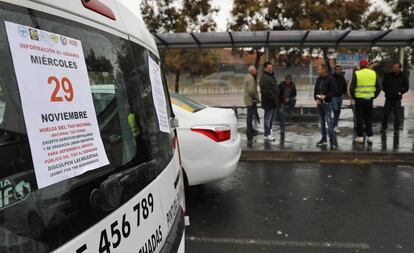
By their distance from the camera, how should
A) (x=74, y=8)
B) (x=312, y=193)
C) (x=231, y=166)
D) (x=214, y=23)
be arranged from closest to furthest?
1. (x=74, y=8)
2. (x=231, y=166)
3. (x=312, y=193)
4. (x=214, y=23)

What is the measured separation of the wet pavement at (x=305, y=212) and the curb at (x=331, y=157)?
0.70 meters

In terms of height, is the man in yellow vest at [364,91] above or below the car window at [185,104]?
below

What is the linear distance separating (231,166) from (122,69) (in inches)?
134

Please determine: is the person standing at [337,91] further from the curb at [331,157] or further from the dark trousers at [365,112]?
the curb at [331,157]

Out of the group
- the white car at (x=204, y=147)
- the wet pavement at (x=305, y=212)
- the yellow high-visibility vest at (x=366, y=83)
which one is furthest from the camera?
the yellow high-visibility vest at (x=366, y=83)

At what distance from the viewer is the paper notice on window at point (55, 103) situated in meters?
1.21

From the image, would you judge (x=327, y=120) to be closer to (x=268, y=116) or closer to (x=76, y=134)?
(x=268, y=116)

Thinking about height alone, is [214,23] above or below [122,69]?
above

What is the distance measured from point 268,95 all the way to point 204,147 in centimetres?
456

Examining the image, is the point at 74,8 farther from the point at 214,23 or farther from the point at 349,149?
the point at 214,23

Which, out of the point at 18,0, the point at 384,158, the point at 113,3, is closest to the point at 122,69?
the point at 113,3

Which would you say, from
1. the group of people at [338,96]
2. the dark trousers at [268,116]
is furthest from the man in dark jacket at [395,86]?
the dark trousers at [268,116]

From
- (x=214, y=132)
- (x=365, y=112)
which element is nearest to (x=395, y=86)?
(x=365, y=112)

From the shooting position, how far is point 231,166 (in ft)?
16.7
